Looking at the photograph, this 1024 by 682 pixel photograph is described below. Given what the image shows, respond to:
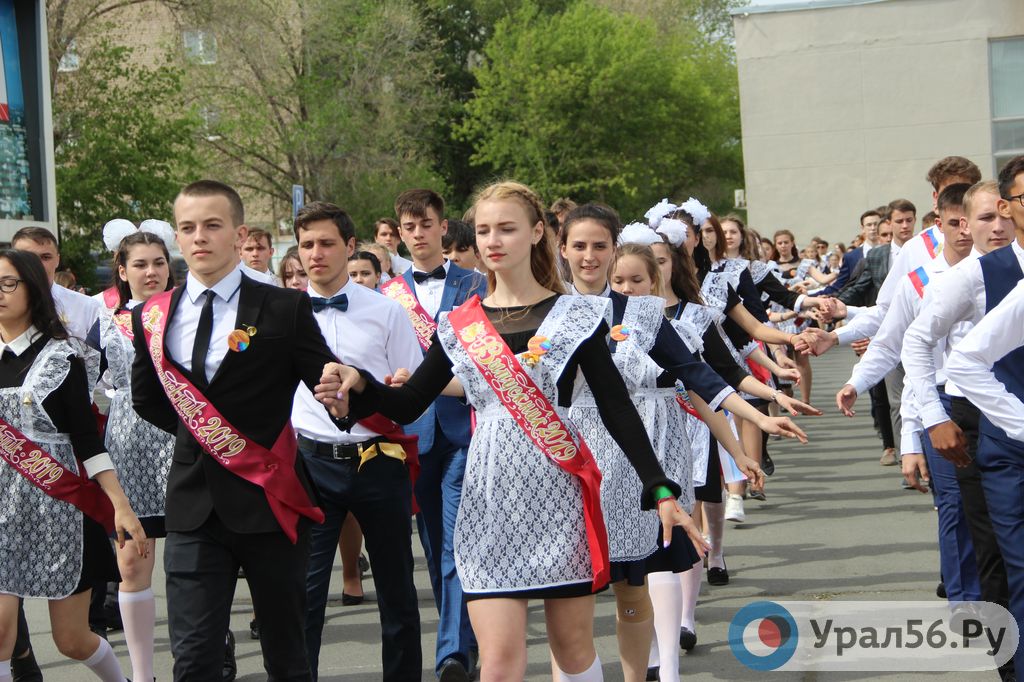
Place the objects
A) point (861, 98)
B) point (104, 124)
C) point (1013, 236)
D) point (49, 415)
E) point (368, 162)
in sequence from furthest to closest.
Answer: point (368, 162) < point (861, 98) < point (104, 124) < point (1013, 236) < point (49, 415)

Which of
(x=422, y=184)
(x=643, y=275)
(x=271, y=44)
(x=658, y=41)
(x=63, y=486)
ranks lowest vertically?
(x=63, y=486)

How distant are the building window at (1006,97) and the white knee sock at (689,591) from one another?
31.2 meters

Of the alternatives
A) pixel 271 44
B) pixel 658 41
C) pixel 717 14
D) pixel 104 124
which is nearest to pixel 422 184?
pixel 271 44

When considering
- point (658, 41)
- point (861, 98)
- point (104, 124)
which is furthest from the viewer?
point (658, 41)

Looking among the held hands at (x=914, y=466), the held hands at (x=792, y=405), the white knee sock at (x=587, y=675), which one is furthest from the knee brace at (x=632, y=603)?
the held hands at (x=914, y=466)

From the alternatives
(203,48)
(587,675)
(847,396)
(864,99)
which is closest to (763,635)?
(847,396)

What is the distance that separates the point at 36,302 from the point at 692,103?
52280mm

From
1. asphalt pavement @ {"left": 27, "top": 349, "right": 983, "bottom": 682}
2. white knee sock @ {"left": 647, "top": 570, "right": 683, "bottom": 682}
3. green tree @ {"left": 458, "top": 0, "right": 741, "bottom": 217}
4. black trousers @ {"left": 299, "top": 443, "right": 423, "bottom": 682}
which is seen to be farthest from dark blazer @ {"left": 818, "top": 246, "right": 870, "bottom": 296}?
green tree @ {"left": 458, "top": 0, "right": 741, "bottom": 217}

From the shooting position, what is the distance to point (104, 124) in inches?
1072

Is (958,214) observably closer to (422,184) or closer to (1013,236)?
(1013,236)

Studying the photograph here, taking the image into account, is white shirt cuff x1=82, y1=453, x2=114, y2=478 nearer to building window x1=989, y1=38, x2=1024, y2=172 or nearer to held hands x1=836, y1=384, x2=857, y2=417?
held hands x1=836, y1=384, x2=857, y2=417

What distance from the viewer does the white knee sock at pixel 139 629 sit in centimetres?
595

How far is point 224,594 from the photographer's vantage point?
4457 mm

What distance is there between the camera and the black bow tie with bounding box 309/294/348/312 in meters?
5.84
